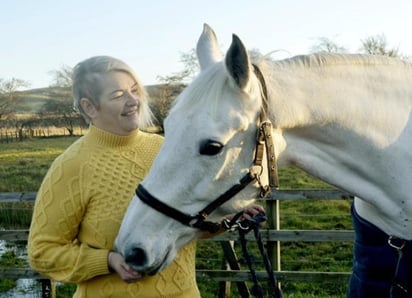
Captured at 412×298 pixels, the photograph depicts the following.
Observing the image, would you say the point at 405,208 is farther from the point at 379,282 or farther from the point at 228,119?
the point at 228,119

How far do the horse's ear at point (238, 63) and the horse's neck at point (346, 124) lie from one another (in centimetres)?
19

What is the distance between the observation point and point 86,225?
2.22 m

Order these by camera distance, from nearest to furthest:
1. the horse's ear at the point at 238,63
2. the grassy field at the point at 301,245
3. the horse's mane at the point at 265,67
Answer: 1. the horse's ear at the point at 238,63
2. the horse's mane at the point at 265,67
3. the grassy field at the point at 301,245

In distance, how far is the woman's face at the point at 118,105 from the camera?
7.43 feet

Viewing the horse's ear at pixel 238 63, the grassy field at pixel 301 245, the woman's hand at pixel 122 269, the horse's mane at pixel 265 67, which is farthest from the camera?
the grassy field at pixel 301 245

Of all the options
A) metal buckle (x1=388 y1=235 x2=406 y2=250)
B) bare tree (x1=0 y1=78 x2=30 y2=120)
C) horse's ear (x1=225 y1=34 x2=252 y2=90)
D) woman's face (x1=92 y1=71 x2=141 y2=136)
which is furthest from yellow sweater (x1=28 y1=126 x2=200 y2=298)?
bare tree (x1=0 y1=78 x2=30 y2=120)

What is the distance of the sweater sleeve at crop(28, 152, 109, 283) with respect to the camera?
2150 mm

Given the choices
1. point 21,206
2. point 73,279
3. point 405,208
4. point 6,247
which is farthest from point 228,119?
point 21,206

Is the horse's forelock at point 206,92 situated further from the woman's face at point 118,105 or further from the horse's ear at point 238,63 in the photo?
the woman's face at point 118,105

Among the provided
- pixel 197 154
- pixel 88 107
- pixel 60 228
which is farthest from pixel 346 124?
pixel 60 228

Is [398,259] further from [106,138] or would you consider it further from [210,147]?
[106,138]

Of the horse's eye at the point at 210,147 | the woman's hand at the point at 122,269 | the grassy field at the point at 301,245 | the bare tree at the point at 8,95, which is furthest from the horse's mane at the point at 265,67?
the bare tree at the point at 8,95

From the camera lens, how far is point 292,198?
5.21 m

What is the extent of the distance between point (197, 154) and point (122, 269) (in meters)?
0.61
